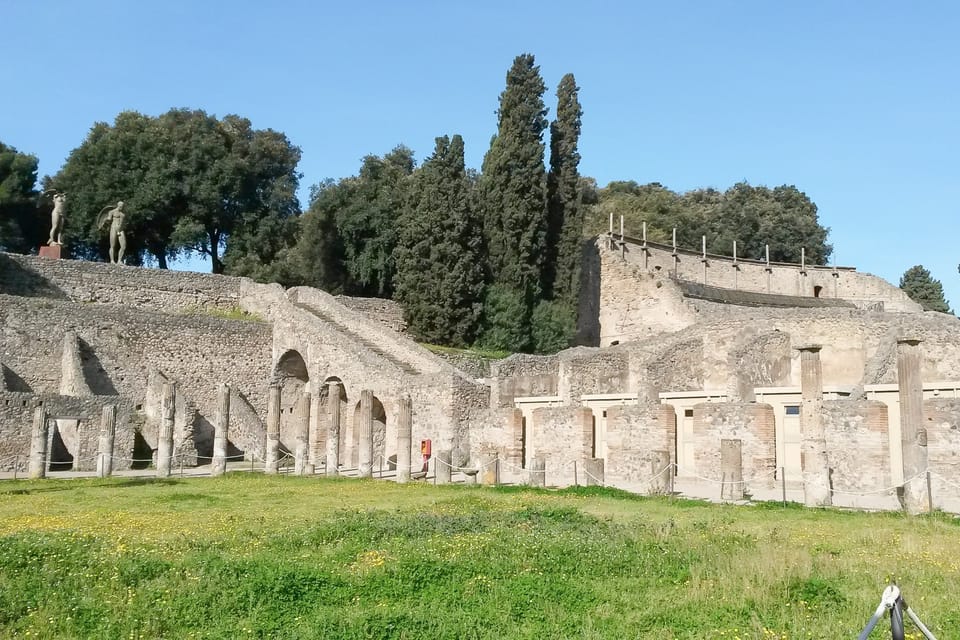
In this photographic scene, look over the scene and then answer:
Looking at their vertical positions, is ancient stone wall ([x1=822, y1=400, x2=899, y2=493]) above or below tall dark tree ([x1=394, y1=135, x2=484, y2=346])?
below

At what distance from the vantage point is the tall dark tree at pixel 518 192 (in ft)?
131

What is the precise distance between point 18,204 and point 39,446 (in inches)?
1019

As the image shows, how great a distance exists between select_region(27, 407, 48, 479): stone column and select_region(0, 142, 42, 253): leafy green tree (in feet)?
76.9

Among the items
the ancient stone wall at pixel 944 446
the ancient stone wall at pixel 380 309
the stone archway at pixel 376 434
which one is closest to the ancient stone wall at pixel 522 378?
the stone archway at pixel 376 434

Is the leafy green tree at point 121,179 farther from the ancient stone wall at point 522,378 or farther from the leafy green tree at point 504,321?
the ancient stone wall at point 522,378

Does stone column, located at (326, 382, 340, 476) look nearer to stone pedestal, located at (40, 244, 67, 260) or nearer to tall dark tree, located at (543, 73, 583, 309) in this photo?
tall dark tree, located at (543, 73, 583, 309)

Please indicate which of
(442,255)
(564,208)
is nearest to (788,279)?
(564,208)

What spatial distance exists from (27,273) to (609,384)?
939 inches

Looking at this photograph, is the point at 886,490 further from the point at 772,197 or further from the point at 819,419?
the point at 772,197

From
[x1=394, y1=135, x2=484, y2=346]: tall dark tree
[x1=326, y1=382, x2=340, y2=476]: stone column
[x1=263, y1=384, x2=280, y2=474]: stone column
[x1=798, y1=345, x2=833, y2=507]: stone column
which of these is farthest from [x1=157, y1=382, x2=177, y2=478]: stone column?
[x1=798, y1=345, x2=833, y2=507]: stone column

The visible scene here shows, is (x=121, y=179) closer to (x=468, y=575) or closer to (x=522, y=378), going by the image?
(x=522, y=378)

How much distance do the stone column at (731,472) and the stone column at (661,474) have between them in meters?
1.24

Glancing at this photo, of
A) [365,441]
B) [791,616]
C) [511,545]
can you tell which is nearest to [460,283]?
[365,441]

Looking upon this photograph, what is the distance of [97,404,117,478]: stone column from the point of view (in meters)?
26.1
